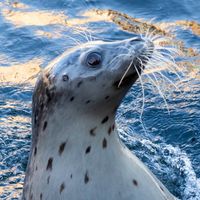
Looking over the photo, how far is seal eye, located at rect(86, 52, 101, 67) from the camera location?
14.7ft

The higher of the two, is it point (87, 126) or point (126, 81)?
point (126, 81)

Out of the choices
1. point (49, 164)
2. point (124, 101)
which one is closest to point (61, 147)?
point (49, 164)

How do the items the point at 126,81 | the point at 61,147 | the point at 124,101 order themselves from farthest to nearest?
the point at 124,101 → the point at 61,147 → the point at 126,81

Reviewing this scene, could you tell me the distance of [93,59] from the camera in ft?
14.7

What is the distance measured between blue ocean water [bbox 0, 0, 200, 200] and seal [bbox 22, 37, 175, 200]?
61cm

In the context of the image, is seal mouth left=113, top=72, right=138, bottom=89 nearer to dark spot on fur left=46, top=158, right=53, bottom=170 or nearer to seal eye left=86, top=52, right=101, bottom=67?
seal eye left=86, top=52, right=101, bottom=67

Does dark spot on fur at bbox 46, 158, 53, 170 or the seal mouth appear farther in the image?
dark spot on fur at bbox 46, 158, 53, 170

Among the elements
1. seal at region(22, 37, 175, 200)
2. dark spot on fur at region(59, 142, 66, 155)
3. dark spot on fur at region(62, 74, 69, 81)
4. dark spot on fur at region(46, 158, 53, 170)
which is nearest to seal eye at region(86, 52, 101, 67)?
seal at region(22, 37, 175, 200)

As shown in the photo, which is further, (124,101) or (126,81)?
(124,101)

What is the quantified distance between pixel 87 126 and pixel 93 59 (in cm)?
42

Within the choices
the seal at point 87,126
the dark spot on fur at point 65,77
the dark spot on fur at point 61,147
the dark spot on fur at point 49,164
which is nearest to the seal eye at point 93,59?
the seal at point 87,126

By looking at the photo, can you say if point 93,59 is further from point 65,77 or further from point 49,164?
point 49,164

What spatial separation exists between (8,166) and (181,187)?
65.1 inches

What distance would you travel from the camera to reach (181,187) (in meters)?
6.63
